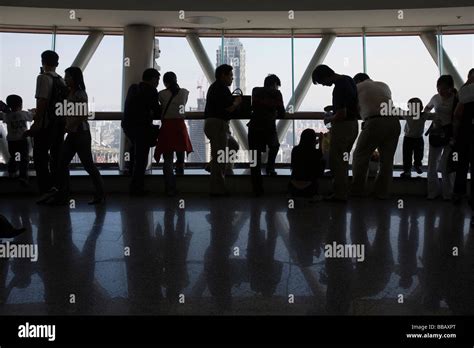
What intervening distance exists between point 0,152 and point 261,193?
5.37m

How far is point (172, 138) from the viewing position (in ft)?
28.6

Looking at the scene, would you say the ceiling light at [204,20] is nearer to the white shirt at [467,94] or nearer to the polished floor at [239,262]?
the polished floor at [239,262]

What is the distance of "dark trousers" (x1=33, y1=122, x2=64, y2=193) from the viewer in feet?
24.5

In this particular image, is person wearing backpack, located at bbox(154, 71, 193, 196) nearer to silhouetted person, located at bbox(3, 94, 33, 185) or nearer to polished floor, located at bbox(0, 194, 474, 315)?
polished floor, located at bbox(0, 194, 474, 315)

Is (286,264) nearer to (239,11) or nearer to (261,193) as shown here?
(261,193)

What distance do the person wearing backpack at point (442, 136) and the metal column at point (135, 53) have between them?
7809mm

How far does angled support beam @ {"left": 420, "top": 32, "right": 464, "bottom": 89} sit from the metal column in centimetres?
788

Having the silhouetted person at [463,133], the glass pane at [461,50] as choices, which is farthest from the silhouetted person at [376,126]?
the glass pane at [461,50]

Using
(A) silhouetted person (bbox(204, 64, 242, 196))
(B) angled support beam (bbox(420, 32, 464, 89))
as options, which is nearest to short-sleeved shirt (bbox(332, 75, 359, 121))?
(A) silhouetted person (bbox(204, 64, 242, 196))

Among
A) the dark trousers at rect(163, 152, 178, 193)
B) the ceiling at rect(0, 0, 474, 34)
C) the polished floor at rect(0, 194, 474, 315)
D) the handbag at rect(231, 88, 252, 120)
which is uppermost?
Result: the ceiling at rect(0, 0, 474, 34)

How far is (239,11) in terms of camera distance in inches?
476

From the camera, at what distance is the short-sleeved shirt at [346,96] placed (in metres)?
7.47
